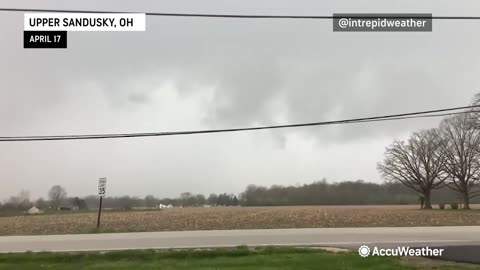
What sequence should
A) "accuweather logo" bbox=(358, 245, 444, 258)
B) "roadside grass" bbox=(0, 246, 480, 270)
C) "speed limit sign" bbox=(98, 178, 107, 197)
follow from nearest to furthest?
"roadside grass" bbox=(0, 246, 480, 270)
"accuweather logo" bbox=(358, 245, 444, 258)
"speed limit sign" bbox=(98, 178, 107, 197)

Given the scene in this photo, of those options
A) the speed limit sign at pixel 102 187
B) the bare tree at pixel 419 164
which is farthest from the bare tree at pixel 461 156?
the speed limit sign at pixel 102 187

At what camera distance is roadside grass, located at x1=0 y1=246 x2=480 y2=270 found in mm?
12789

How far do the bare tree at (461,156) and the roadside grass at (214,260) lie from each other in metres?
54.1

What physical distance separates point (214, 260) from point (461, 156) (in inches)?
2307

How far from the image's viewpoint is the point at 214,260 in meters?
14.9

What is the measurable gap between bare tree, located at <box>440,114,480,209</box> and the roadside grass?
5411 centimetres

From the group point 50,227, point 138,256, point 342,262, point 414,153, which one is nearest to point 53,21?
point 138,256

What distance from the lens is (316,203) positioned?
186 ft

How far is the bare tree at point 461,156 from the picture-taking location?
62.9 meters

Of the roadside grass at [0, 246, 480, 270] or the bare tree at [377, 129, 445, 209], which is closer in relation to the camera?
the roadside grass at [0, 246, 480, 270]

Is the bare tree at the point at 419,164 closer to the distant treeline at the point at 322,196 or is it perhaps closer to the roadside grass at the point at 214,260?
the distant treeline at the point at 322,196

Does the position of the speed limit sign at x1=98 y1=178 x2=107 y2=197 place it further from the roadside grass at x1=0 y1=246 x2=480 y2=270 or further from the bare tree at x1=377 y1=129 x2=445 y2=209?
the bare tree at x1=377 y1=129 x2=445 y2=209

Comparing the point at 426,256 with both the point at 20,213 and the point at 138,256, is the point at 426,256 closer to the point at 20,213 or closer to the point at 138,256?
the point at 138,256

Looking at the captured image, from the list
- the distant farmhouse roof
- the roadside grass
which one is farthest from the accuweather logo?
the distant farmhouse roof
